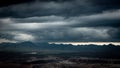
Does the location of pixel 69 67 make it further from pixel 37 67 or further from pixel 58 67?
pixel 37 67

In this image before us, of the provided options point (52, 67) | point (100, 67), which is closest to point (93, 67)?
point (100, 67)

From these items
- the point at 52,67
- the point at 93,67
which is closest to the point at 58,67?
the point at 52,67

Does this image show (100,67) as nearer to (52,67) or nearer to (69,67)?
(69,67)

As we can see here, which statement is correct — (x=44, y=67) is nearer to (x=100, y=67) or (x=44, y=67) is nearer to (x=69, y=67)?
(x=69, y=67)

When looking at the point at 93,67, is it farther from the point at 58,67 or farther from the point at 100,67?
the point at 58,67

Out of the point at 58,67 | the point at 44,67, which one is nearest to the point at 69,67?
the point at 58,67
